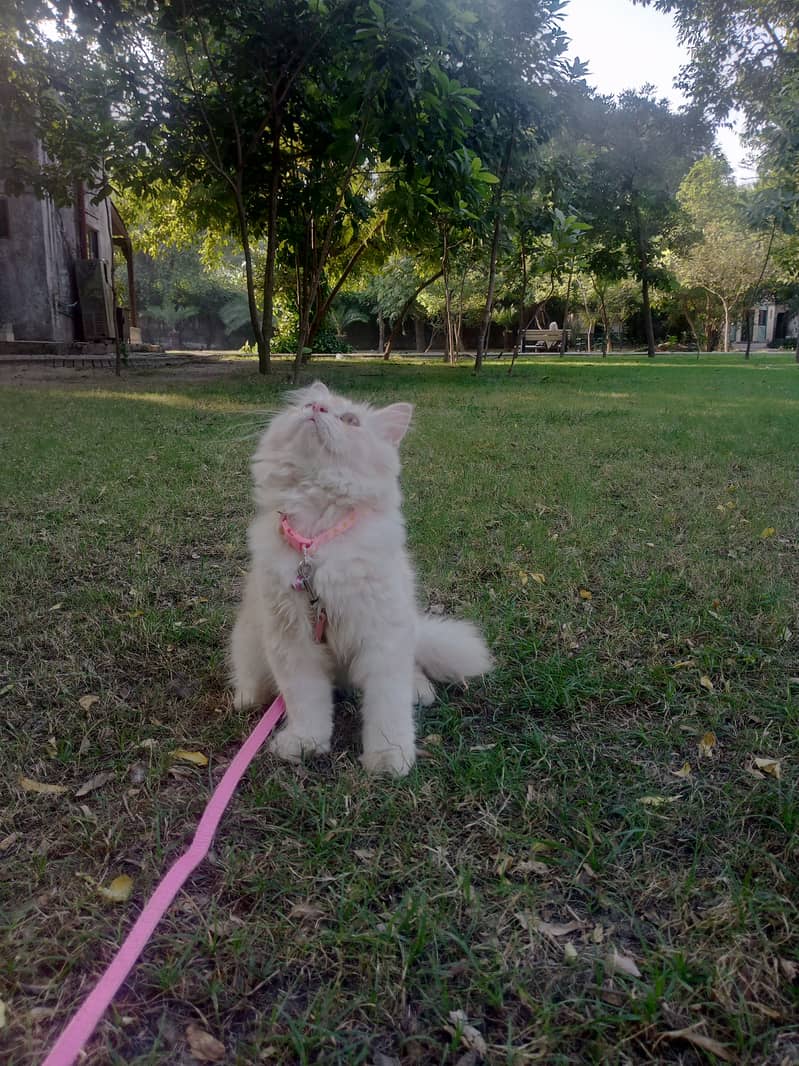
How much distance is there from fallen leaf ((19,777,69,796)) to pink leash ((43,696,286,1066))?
530 mm

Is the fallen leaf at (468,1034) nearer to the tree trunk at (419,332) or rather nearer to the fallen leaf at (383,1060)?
the fallen leaf at (383,1060)

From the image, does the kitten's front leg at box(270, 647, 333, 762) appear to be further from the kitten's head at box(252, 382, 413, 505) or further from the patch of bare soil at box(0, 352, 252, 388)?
the patch of bare soil at box(0, 352, 252, 388)

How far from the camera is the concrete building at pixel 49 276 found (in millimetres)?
17766

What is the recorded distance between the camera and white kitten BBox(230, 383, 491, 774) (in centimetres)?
201

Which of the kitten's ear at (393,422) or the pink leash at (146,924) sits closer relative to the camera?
the pink leash at (146,924)

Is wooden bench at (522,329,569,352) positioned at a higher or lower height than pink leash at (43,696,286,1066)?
higher

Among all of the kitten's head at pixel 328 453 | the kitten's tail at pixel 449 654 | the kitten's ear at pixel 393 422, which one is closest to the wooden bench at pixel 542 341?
the kitten's tail at pixel 449 654

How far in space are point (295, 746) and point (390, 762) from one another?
11.9 inches

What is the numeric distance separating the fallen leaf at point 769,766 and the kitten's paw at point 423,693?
1.04 metres

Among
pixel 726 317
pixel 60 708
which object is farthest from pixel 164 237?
pixel 726 317

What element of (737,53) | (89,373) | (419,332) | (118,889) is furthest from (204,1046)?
(419,332)

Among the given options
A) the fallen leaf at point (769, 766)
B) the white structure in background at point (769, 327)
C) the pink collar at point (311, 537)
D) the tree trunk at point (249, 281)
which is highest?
the white structure in background at point (769, 327)

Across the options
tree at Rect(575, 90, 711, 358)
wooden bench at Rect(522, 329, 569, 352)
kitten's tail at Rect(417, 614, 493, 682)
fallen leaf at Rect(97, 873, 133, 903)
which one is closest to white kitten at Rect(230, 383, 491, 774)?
kitten's tail at Rect(417, 614, 493, 682)

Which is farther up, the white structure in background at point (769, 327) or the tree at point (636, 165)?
the tree at point (636, 165)
